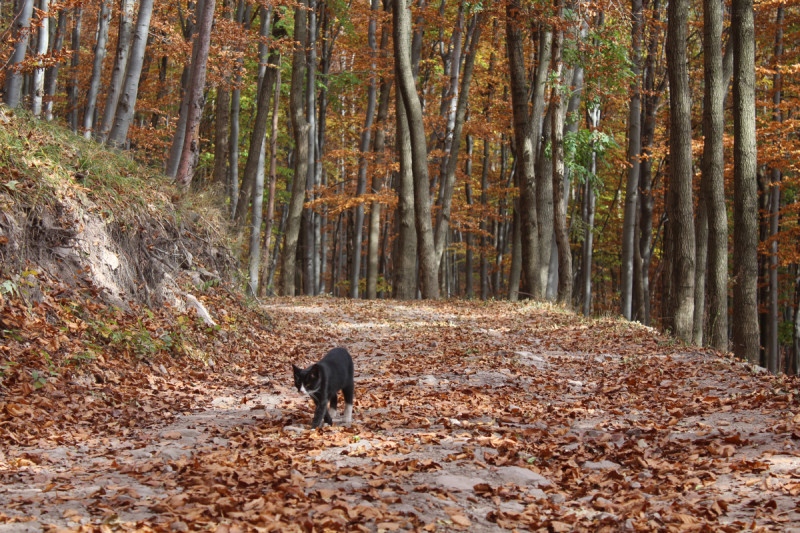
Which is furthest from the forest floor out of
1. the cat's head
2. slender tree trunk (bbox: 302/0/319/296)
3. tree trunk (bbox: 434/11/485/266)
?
slender tree trunk (bbox: 302/0/319/296)

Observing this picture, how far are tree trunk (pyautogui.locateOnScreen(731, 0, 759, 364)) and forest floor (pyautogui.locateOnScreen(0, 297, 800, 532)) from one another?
3.08m

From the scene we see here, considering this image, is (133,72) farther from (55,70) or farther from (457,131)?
(457,131)

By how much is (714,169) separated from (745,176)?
60cm

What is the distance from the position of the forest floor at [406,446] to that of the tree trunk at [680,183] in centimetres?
244

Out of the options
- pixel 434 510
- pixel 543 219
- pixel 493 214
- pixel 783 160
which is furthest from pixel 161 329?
pixel 493 214

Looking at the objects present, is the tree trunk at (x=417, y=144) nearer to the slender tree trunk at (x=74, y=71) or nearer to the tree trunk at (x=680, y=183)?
the tree trunk at (x=680, y=183)

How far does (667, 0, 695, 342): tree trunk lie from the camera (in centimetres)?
1152

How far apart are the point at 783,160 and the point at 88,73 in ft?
78.7

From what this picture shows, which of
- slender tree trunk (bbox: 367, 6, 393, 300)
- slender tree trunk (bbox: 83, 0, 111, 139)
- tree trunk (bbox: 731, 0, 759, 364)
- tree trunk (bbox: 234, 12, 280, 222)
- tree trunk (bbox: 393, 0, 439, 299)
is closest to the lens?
tree trunk (bbox: 731, 0, 759, 364)

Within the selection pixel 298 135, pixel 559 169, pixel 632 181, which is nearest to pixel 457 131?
pixel 559 169

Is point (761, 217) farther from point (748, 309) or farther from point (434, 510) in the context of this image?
point (434, 510)

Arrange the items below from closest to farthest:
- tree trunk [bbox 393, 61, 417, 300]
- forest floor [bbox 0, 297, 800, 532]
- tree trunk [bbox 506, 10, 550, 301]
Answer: forest floor [bbox 0, 297, 800, 532] → tree trunk [bbox 506, 10, 550, 301] → tree trunk [bbox 393, 61, 417, 300]

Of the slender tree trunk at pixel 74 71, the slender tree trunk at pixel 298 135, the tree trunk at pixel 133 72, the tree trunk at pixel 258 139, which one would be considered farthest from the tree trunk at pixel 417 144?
the slender tree trunk at pixel 74 71

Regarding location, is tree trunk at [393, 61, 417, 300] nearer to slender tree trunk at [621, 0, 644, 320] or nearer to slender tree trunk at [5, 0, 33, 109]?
slender tree trunk at [621, 0, 644, 320]
